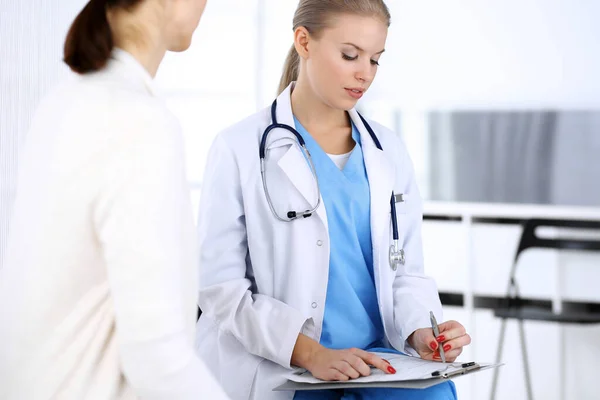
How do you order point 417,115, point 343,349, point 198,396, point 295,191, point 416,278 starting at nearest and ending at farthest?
point 198,396 < point 343,349 < point 295,191 < point 416,278 < point 417,115

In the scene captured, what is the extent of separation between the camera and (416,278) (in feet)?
5.14

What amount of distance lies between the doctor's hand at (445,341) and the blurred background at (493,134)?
5.02ft

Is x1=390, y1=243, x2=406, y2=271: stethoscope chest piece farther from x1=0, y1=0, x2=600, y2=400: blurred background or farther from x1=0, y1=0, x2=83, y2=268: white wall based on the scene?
x1=0, y1=0, x2=600, y2=400: blurred background

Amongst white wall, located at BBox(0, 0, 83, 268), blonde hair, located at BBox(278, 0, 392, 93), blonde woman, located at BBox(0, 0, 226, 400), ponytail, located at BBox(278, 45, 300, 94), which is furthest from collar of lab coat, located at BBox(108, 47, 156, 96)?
white wall, located at BBox(0, 0, 83, 268)

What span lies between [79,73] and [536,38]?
236 cm

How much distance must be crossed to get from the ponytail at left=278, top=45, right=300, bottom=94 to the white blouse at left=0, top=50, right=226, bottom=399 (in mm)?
872

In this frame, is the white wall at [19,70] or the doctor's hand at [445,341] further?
the white wall at [19,70]

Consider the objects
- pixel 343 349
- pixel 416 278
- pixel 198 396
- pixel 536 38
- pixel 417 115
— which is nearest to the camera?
pixel 198 396

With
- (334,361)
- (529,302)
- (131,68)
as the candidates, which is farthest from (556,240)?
(131,68)

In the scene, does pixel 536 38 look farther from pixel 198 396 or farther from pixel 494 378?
pixel 198 396

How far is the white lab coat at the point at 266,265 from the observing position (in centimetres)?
139

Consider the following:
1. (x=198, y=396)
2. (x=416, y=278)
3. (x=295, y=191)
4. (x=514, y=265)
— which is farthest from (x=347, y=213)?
(x=514, y=265)

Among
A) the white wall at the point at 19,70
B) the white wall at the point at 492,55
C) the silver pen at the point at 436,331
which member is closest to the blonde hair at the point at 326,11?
the silver pen at the point at 436,331

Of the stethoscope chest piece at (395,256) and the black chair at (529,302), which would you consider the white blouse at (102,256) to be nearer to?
the stethoscope chest piece at (395,256)
